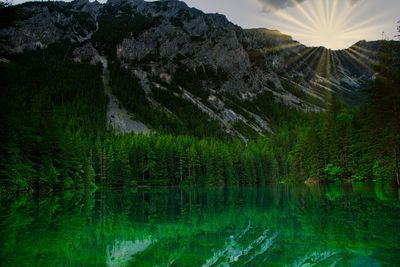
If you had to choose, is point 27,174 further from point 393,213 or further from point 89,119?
point 89,119

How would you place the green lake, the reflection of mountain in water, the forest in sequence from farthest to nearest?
1. the forest
2. the reflection of mountain in water
3. the green lake

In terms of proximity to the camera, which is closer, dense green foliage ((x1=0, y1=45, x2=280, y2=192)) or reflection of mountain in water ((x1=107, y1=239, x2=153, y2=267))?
reflection of mountain in water ((x1=107, y1=239, x2=153, y2=267))

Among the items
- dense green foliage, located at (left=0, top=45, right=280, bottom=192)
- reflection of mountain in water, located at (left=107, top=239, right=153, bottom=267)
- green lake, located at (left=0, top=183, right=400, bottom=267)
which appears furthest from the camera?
dense green foliage, located at (left=0, top=45, right=280, bottom=192)

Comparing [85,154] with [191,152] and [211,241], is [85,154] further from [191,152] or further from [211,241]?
[211,241]

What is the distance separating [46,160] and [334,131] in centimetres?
4488

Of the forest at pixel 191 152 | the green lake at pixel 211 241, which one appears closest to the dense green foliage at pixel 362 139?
the forest at pixel 191 152

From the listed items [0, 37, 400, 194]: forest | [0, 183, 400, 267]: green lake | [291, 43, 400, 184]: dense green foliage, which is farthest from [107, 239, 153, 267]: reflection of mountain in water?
[291, 43, 400, 184]: dense green foliage

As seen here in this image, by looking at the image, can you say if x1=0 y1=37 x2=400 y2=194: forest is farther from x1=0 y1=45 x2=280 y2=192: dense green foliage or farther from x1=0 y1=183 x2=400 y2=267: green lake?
x1=0 y1=183 x2=400 y2=267: green lake

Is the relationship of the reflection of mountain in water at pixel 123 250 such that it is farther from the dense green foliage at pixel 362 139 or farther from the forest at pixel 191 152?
the dense green foliage at pixel 362 139

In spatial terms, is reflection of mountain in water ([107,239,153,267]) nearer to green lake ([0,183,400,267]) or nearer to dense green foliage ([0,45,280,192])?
green lake ([0,183,400,267])

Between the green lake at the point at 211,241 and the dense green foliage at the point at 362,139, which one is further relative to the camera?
the dense green foliage at the point at 362,139

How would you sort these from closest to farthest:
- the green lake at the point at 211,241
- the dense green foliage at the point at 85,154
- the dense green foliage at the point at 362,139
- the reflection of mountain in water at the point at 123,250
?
the green lake at the point at 211,241
the reflection of mountain in water at the point at 123,250
the dense green foliage at the point at 362,139
the dense green foliage at the point at 85,154

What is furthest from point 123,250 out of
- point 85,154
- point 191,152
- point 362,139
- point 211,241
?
point 191,152

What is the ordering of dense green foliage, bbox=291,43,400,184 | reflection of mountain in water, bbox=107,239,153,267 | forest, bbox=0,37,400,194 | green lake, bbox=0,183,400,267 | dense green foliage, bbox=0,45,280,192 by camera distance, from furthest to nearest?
dense green foliage, bbox=0,45,280,192, forest, bbox=0,37,400,194, dense green foliage, bbox=291,43,400,184, reflection of mountain in water, bbox=107,239,153,267, green lake, bbox=0,183,400,267
